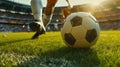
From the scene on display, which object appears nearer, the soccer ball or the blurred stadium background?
the soccer ball

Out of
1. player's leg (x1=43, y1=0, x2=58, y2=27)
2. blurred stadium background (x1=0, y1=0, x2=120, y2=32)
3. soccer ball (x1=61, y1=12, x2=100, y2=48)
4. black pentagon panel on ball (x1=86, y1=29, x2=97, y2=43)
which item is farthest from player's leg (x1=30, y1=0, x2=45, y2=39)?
blurred stadium background (x1=0, y1=0, x2=120, y2=32)

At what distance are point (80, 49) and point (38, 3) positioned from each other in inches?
105

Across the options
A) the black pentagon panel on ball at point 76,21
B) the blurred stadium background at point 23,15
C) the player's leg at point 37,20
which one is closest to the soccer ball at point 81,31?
the black pentagon panel on ball at point 76,21

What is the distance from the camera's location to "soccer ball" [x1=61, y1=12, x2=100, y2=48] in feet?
11.3

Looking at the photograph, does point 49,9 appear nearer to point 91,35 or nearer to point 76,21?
point 76,21

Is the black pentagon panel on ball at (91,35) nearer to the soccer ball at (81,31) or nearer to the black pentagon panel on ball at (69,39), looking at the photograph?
the soccer ball at (81,31)

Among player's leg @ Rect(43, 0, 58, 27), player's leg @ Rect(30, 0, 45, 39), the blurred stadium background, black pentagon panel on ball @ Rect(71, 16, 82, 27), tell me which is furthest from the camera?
the blurred stadium background

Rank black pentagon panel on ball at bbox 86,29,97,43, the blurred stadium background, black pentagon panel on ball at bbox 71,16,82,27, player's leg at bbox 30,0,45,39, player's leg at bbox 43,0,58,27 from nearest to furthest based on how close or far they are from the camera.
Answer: black pentagon panel on ball at bbox 86,29,97,43, black pentagon panel on ball at bbox 71,16,82,27, player's leg at bbox 30,0,45,39, player's leg at bbox 43,0,58,27, the blurred stadium background

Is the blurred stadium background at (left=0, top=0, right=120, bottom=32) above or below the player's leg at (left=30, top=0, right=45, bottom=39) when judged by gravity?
below

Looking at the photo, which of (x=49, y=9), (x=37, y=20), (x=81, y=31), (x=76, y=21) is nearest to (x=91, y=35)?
(x=81, y=31)

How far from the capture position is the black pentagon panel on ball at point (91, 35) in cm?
343

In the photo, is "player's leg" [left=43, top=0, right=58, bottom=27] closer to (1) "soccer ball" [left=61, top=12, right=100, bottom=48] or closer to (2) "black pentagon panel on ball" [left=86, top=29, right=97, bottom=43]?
(1) "soccer ball" [left=61, top=12, right=100, bottom=48]

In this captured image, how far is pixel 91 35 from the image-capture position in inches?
139

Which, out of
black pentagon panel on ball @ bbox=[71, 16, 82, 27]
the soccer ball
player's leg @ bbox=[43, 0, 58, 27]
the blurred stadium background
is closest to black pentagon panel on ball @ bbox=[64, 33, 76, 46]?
the soccer ball
